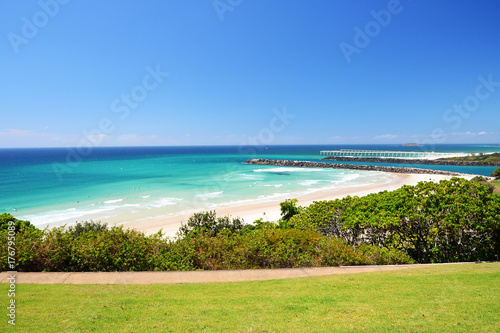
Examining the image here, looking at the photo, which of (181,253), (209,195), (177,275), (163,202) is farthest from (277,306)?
(209,195)

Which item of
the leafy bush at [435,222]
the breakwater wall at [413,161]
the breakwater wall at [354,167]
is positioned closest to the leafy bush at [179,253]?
the leafy bush at [435,222]

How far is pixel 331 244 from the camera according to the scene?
25.2 ft

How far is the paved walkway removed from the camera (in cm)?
588

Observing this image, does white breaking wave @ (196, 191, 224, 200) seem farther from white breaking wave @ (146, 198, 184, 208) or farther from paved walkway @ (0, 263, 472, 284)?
paved walkway @ (0, 263, 472, 284)

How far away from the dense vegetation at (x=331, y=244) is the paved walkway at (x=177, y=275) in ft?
1.36

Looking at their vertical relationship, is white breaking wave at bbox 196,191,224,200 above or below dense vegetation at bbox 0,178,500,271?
below

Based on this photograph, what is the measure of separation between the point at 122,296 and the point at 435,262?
26.7ft

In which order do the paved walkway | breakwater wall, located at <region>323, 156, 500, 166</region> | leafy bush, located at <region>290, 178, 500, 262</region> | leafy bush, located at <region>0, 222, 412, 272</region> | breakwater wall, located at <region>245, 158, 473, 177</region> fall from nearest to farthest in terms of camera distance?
1. the paved walkway
2. leafy bush, located at <region>0, 222, 412, 272</region>
3. leafy bush, located at <region>290, 178, 500, 262</region>
4. breakwater wall, located at <region>245, 158, 473, 177</region>
5. breakwater wall, located at <region>323, 156, 500, 166</region>

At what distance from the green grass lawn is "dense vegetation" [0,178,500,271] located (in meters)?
1.41

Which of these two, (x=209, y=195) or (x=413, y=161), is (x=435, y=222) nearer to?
(x=209, y=195)

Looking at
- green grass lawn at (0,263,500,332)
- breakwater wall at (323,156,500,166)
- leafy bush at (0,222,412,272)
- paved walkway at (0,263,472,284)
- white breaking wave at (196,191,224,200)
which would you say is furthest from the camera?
breakwater wall at (323,156,500,166)

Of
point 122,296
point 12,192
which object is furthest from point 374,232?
point 12,192

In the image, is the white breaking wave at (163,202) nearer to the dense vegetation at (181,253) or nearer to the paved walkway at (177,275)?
the dense vegetation at (181,253)

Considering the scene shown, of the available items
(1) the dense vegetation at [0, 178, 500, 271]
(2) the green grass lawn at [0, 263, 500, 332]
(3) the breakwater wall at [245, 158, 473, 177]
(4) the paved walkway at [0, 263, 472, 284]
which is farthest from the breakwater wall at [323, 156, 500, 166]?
(2) the green grass lawn at [0, 263, 500, 332]
